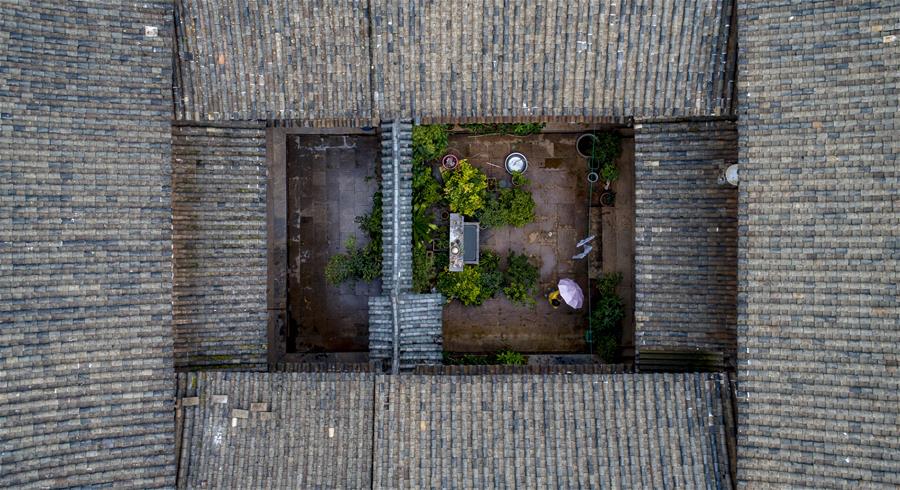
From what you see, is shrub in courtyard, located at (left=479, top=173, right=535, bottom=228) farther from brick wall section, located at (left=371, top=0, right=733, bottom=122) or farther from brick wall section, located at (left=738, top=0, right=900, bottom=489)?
brick wall section, located at (left=738, top=0, right=900, bottom=489)

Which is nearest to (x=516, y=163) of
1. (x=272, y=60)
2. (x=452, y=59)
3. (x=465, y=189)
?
(x=465, y=189)

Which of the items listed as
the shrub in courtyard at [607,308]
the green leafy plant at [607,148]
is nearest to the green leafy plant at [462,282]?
the shrub in courtyard at [607,308]

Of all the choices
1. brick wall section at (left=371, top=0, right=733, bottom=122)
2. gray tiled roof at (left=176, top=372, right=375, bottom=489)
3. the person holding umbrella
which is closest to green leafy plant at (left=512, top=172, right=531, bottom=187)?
the person holding umbrella

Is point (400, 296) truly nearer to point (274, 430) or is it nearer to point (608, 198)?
point (274, 430)

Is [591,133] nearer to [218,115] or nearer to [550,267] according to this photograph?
[550,267]

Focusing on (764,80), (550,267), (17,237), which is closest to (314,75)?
(17,237)
